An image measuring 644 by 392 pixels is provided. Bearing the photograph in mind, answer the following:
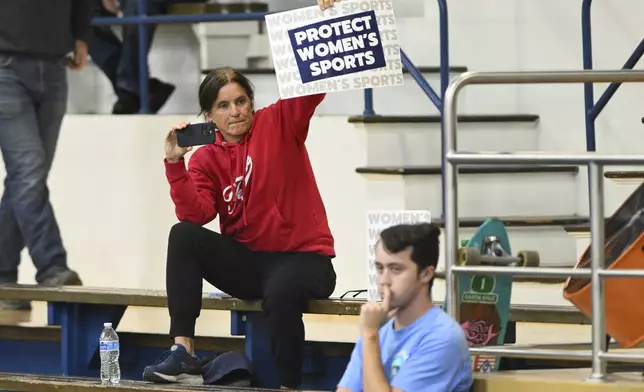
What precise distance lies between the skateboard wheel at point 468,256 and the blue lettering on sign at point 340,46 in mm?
779

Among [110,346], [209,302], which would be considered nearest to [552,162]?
[209,302]

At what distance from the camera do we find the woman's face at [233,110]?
4.52 m

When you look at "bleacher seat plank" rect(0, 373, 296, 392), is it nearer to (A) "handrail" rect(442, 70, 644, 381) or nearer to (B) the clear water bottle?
(B) the clear water bottle

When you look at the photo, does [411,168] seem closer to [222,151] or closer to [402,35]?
[402,35]

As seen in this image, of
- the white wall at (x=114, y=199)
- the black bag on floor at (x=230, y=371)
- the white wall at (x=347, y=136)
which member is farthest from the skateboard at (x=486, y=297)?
the white wall at (x=114, y=199)

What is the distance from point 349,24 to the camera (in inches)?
164

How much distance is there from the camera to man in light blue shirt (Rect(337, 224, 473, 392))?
338 cm

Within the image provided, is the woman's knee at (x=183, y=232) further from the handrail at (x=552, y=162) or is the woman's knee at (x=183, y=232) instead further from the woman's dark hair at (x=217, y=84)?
the handrail at (x=552, y=162)

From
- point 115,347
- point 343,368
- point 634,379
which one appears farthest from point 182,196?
point 634,379

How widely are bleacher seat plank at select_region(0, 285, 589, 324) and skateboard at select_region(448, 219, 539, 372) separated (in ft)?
0.95

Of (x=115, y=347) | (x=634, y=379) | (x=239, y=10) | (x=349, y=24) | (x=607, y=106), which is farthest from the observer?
(x=239, y=10)

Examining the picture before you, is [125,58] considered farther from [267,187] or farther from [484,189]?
[267,187]

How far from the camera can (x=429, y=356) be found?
3.38m

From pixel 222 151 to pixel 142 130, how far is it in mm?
2223
